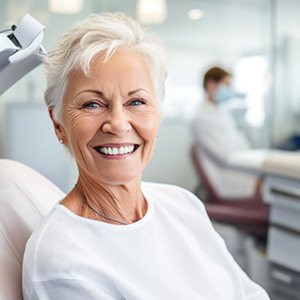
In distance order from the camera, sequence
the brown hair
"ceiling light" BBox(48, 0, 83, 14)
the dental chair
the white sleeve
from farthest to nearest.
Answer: the brown hair, "ceiling light" BBox(48, 0, 83, 14), the dental chair, the white sleeve

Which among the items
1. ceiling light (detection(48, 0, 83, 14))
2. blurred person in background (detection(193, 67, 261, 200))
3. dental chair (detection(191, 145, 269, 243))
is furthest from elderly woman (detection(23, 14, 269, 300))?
ceiling light (detection(48, 0, 83, 14))

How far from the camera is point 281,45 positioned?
176 inches

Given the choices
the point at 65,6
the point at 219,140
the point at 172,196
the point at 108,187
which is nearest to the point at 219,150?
the point at 219,140

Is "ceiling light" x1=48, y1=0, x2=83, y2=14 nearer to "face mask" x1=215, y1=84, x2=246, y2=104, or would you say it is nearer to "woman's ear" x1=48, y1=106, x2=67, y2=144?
"face mask" x1=215, y1=84, x2=246, y2=104

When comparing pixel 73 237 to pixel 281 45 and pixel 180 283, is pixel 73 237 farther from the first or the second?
pixel 281 45

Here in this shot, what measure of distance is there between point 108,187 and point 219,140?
8.85 feet

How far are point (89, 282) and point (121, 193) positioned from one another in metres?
0.20

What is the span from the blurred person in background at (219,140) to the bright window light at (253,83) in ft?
0.67

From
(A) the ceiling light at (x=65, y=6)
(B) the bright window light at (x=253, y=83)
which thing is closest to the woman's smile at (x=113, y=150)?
(A) the ceiling light at (x=65, y=6)

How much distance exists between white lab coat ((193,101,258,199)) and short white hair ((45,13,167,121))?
2131mm

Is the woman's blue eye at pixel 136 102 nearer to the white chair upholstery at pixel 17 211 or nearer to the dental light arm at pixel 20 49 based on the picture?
the dental light arm at pixel 20 49

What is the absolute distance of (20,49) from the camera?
0.83 meters

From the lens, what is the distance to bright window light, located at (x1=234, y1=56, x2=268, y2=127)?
442 cm

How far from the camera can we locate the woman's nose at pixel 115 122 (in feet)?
2.92
